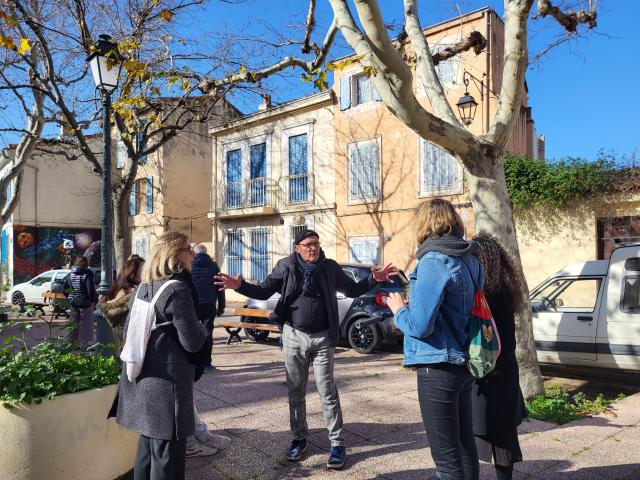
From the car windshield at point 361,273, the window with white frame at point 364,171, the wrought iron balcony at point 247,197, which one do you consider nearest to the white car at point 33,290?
the wrought iron balcony at point 247,197

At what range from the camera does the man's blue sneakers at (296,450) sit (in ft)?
13.2

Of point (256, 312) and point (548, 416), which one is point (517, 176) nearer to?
point (256, 312)

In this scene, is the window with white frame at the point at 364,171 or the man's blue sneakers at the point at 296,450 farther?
the window with white frame at the point at 364,171

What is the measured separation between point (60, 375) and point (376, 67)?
3.87 meters

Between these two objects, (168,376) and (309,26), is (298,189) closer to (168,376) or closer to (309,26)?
(309,26)

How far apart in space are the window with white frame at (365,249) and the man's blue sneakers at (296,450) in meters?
12.3

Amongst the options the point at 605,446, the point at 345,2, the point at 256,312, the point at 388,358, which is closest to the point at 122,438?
the point at 605,446

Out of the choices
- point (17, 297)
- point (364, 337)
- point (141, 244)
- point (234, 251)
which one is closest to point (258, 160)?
point (234, 251)

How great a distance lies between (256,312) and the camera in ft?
33.5

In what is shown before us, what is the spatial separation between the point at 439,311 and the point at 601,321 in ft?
16.5

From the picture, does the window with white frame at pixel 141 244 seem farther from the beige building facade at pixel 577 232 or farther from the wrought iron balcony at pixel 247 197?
the beige building facade at pixel 577 232

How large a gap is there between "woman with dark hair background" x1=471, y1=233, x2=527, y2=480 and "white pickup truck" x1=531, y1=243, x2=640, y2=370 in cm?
412

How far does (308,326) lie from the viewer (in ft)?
13.1

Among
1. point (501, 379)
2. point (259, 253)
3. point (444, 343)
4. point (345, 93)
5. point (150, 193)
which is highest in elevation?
point (345, 93)
